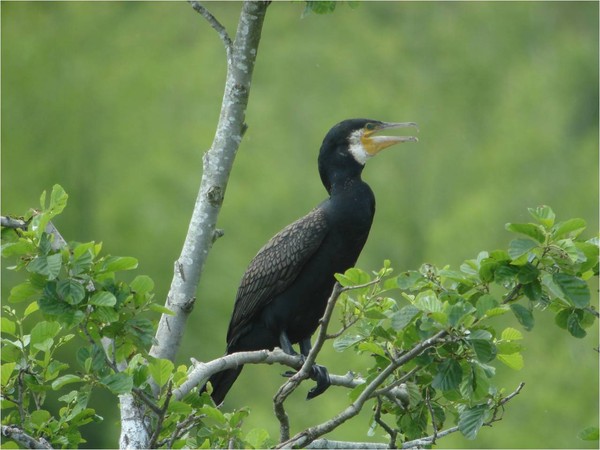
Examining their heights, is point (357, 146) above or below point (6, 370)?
above

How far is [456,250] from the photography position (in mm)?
24078

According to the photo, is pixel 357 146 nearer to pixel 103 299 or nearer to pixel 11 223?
pixel 11 223

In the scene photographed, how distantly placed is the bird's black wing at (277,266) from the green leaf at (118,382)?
2.53 metres

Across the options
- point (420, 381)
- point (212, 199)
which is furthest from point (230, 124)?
point (420, 381)

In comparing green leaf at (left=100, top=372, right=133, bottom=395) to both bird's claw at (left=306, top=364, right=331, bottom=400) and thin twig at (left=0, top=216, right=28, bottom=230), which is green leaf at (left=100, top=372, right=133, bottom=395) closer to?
thin twig at (left=0, top=216, right=28, bottom=230)

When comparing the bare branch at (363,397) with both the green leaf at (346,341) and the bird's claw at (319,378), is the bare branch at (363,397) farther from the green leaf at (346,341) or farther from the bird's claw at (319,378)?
the bird's claw at (319,378)

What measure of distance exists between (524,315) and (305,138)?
25017mm

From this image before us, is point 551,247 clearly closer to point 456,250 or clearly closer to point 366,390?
point 366,390

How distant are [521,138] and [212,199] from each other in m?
22.9

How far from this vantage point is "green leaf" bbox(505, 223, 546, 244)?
14.0ft

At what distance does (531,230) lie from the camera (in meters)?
4.29

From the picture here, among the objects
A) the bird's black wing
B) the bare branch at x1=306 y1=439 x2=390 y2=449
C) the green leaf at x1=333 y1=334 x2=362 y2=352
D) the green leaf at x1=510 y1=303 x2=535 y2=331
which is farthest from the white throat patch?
the green leaf at x1=510 y1=303 x2=535 y2=331

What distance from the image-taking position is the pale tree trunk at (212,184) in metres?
5.64

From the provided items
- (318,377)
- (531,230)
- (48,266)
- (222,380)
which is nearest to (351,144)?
(318,377)
